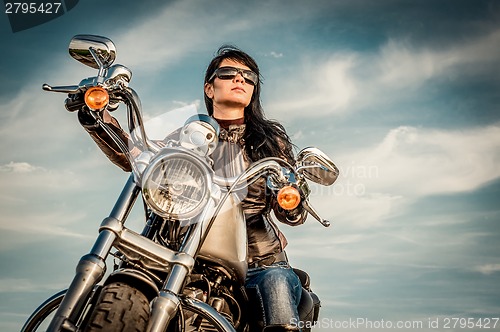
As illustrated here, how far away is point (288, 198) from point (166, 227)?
641mm

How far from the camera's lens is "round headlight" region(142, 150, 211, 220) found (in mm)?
2486

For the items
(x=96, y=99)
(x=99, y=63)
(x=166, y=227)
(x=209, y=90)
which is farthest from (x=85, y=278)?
(x=209, y=90)

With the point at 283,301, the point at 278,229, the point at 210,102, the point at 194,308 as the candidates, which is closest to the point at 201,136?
the point at 194,308

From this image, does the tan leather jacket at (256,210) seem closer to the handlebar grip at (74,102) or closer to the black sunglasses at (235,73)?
the black sunglasses at (235,73)

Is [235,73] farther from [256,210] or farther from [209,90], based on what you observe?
[256,210]

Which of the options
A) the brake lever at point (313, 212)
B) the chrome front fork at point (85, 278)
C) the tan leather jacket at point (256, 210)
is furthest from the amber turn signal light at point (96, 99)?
the brake lever at point (313, 212)

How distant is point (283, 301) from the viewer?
3.13m

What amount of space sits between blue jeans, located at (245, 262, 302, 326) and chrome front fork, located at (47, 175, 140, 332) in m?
1.13

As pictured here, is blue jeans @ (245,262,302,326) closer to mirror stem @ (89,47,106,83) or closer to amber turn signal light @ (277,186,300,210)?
amber turn signal light @ (277,186,300,210)

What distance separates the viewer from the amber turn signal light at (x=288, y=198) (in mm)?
2746

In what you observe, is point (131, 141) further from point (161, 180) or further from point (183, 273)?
point (183, 273)

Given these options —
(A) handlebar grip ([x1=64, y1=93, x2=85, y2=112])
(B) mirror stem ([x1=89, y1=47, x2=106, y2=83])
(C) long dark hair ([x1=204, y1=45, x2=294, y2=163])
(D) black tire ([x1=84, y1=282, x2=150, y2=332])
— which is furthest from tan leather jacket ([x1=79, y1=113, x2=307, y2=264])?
(D) black tire ([x1=84, y1=282, x2=150, y2=332])

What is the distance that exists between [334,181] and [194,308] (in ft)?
3.69

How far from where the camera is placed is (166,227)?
269 cm
